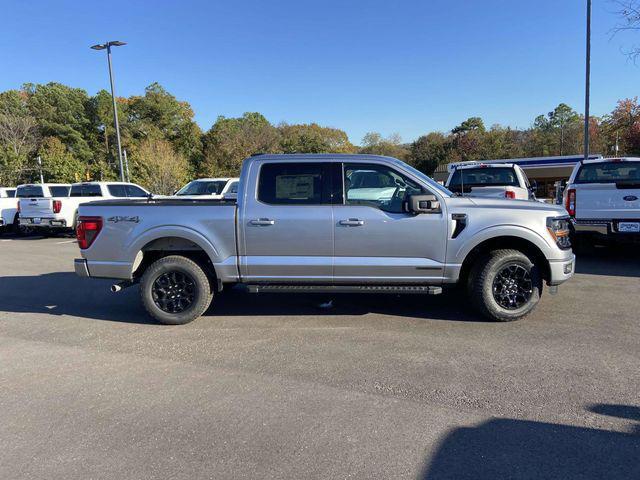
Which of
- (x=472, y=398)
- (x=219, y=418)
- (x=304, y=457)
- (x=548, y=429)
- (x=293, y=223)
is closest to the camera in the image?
(x=304, y=457)

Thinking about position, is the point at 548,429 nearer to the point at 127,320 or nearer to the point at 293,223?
the point at 293,223

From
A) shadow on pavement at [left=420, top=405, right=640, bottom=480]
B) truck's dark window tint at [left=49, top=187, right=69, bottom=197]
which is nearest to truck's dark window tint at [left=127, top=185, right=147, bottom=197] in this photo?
truck's dark window tint at [left=49, top=187, right=69, bottom=197]

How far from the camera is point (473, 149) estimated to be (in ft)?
195

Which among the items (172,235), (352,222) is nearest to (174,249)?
(172,235)

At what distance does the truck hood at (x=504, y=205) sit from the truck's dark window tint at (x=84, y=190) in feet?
47.8

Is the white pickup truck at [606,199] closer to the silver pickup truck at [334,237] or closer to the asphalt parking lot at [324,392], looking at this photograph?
the asphalt parking lot at [324,392]

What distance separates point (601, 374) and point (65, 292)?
24.5 ft

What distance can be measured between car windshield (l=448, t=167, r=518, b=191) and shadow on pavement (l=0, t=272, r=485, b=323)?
15.3ft

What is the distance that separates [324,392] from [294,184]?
2.59m

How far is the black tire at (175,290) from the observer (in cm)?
547

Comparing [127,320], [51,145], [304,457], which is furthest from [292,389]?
[51,145]

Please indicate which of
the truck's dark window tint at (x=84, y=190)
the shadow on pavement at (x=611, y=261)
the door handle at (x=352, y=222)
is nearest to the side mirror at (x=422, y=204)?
the door handle at (x=352, y=222)

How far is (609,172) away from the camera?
28.0 feet

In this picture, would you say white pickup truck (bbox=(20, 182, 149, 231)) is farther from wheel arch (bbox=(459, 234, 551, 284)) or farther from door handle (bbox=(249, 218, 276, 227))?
wheel arch (bbox=(459, 234, 551, 284))
